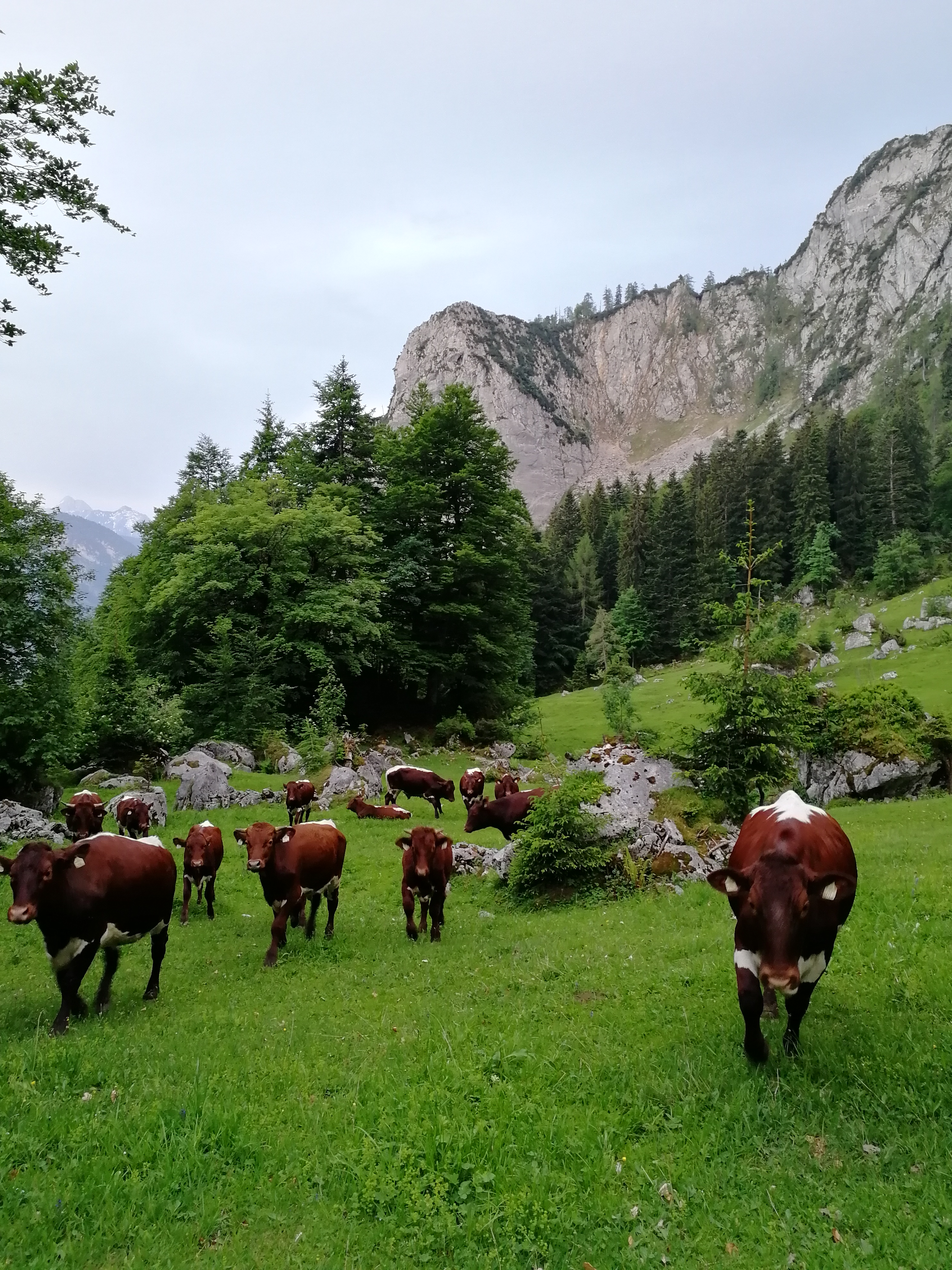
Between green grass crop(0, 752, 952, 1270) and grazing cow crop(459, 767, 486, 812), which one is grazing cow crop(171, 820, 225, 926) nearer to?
green grass crop(0, 752, 952, 1270)

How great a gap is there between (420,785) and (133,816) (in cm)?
900

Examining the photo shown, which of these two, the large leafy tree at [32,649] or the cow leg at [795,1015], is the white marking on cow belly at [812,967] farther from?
the large leafy tree at [32,649]

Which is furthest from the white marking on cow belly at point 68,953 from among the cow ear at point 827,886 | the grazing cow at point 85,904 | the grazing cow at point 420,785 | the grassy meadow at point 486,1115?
the grazing cow at point 420,785

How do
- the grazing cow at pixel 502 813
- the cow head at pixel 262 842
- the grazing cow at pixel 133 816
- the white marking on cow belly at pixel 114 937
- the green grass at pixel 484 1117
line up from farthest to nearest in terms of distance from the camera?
the grazing cow at pixel 502 813 < the grazing cow at pixel 133 816 < the cow head at pixel 262 842 < the white marking on cow belly at pixel 114 937 < the green grass at pixel 484 1117

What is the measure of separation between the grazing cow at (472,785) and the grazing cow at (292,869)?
9.21 metres

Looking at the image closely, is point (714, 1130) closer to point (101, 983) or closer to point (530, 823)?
point (101, 983)

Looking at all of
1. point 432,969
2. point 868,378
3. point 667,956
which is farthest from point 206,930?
point 868,378

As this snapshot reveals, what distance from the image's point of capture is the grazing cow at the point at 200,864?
12453mm

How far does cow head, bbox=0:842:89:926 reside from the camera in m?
7.18

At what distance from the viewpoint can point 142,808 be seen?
634 inches

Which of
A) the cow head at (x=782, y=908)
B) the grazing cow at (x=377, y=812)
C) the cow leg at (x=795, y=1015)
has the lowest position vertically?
the grazing cow at (x=377, y=812)

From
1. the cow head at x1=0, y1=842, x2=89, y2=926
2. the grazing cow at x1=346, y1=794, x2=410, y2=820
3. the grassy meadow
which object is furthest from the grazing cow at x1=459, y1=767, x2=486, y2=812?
the cow head at x1=0, y1=842, x2=89, y2=926

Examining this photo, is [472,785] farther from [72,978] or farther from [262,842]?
[72,978]

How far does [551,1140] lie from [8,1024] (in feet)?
20.1
